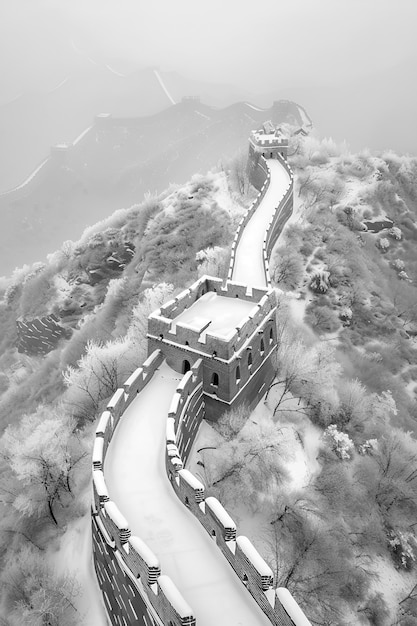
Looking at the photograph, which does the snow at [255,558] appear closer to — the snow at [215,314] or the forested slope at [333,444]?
the forested slope at [333,444]

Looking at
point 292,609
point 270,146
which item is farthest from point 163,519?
point 270,146

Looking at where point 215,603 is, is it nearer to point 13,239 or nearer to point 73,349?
point 73,349

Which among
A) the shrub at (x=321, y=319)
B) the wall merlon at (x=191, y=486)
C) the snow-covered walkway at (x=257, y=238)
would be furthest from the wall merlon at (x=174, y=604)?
the shrub at (x=321, y=319)

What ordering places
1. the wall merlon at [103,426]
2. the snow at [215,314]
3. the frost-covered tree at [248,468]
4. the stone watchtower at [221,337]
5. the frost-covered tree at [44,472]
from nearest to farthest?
1. the wall merlon at [103,426]
2. the frost-covered tree at [44,472]
3. the frost-covered tree at [248,468]
4. the stone watchtower at [221,337]
5. the snow at [215,314]

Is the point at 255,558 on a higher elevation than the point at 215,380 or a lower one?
higher

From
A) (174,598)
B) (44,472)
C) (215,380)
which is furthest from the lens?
(215,380)

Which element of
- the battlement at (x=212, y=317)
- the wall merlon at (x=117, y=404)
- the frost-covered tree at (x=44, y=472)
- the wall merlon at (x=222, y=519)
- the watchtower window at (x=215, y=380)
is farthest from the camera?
the watchtower window at (x=215, y=380)

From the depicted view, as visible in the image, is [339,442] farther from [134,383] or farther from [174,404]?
[134,383]
